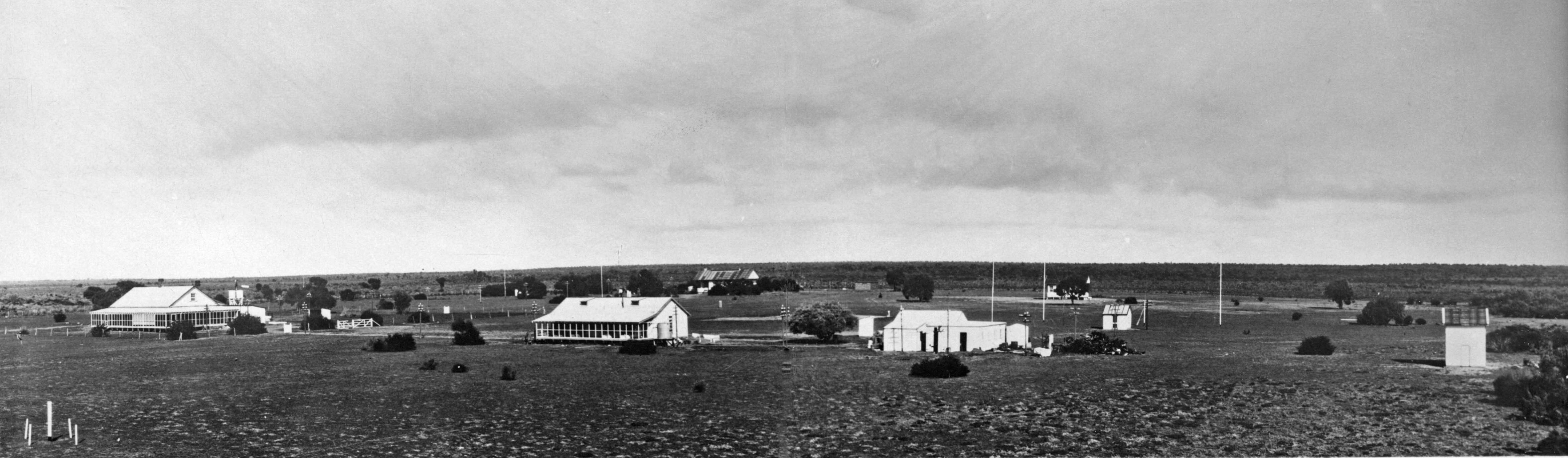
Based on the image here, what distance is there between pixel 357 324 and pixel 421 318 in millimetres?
5668

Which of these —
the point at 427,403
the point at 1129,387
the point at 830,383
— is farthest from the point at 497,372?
the point at 1129,387

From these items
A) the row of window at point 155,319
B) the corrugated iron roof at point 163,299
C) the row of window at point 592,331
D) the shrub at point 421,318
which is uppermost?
the corrugated iron roof at point 163,299

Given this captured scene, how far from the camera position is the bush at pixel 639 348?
179 ft

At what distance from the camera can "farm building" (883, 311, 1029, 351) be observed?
53.6 metres

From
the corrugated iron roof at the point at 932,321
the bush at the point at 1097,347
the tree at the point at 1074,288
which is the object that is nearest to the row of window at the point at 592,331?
the corrugated iron roof at the point at 932,321

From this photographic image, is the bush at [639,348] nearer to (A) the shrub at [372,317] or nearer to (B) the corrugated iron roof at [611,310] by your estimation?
(B) the corrugated iron roof at [611,310]

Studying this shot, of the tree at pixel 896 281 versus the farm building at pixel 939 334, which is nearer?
the farm building at pixel 939 334

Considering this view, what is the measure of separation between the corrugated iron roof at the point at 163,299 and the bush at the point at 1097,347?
71180 mm

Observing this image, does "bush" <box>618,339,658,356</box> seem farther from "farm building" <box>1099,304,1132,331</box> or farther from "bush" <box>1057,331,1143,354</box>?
"farm building" <box>1099,304,1132,331</box>

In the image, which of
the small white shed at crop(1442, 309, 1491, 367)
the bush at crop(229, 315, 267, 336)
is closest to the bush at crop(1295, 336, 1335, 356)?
the small white shed at crop(1442, 309, 1491, 367)

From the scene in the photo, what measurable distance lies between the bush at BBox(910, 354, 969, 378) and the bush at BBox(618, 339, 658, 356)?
57.6ft

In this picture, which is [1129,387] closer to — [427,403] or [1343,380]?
[1343,380]

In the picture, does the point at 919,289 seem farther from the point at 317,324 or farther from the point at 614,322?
the point at 317,324

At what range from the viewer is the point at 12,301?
407ft
